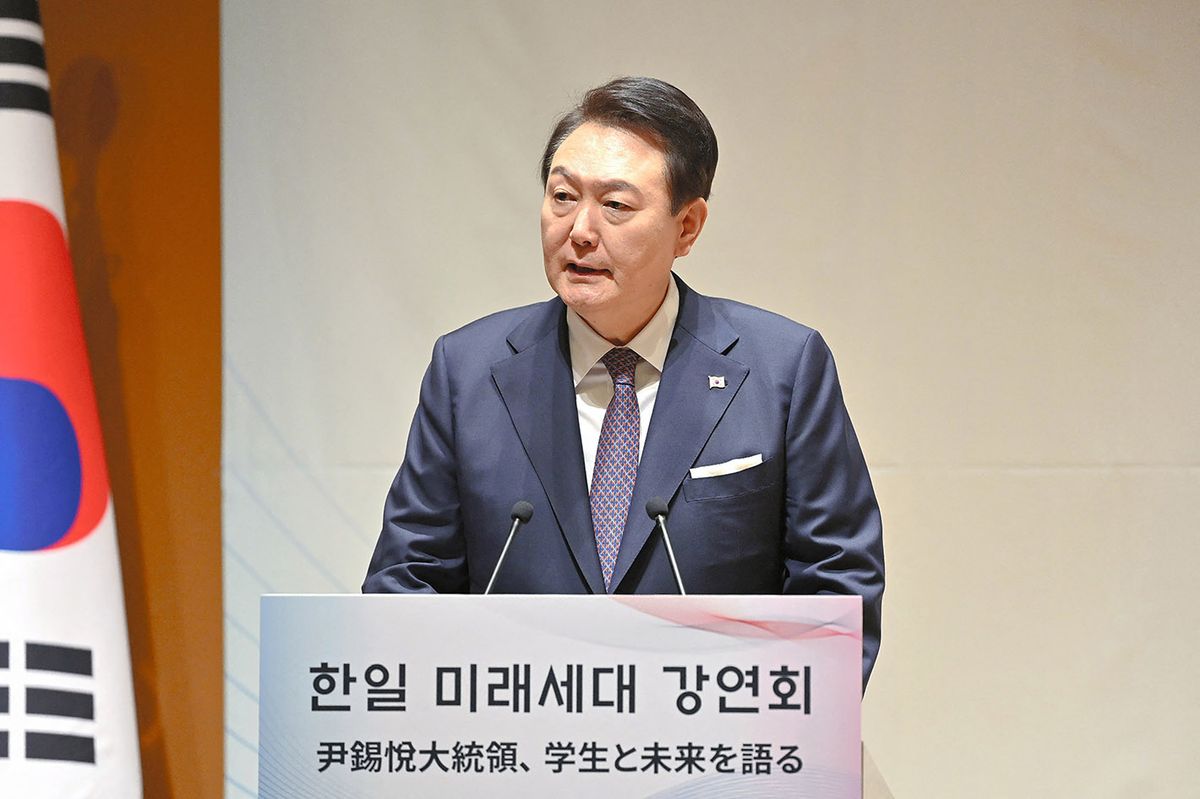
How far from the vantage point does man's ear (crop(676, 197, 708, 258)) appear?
203cm

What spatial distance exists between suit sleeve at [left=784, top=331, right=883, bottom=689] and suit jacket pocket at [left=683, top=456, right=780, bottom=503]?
0.04 m

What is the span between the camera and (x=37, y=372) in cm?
247

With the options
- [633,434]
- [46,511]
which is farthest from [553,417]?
[46,511]

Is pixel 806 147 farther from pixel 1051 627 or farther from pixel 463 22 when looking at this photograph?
pixel 1051 627

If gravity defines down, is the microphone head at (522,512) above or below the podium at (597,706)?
above

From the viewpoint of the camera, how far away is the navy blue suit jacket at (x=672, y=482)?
6.32 ft

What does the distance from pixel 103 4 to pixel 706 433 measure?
187 centimetres

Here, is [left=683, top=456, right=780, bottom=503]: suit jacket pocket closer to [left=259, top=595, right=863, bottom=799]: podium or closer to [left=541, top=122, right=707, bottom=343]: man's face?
[left=541, top=122, right=707, bottom=343]: man's face

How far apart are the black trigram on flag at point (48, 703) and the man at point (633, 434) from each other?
0.82 metres

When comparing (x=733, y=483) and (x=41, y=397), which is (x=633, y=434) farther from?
(x=41, y=397)

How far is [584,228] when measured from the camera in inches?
74.7

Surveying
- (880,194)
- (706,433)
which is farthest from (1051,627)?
(706,433)

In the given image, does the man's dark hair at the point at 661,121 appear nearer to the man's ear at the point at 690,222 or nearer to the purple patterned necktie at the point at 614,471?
the man's ear at the point at 690,222

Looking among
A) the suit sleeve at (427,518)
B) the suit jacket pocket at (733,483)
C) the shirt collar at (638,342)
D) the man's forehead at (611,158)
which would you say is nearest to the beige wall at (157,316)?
the suit sleeve at (427,518)
